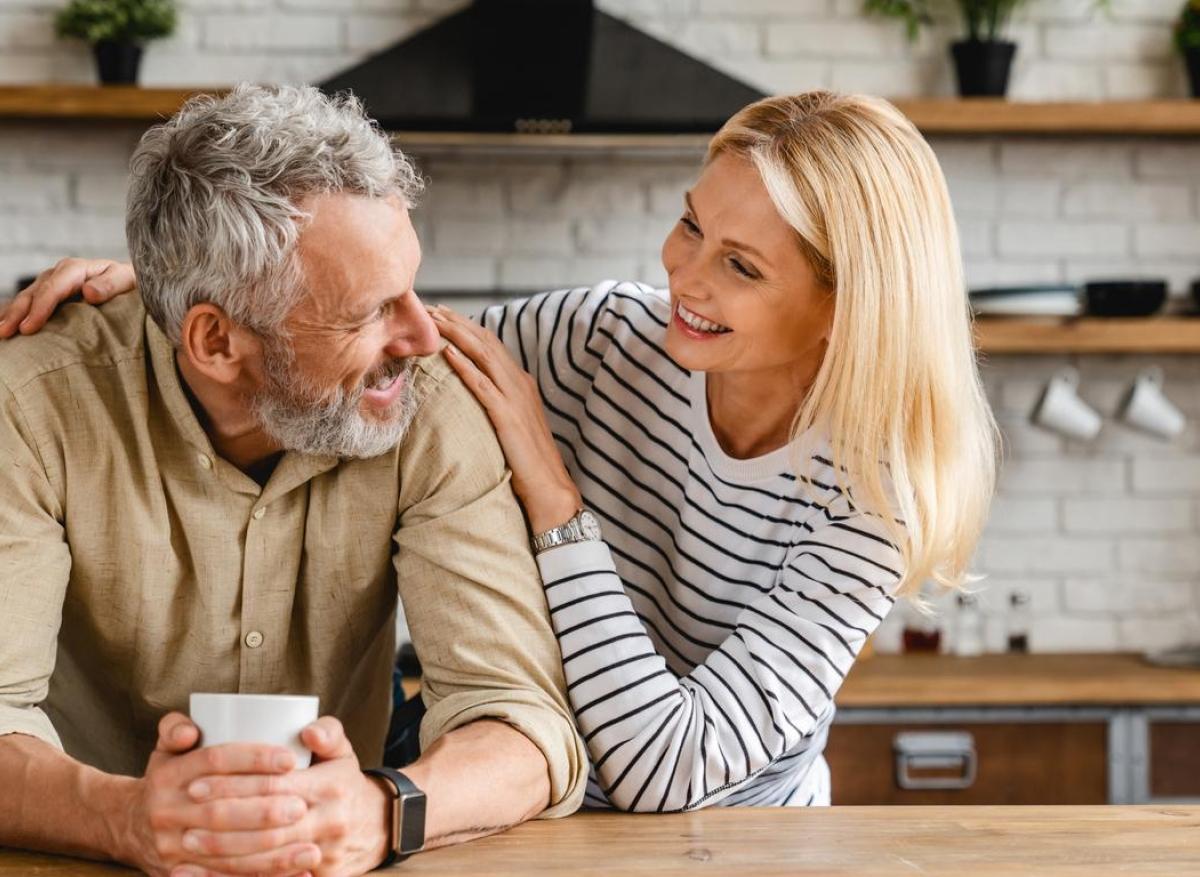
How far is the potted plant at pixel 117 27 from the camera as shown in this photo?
10.8 feet

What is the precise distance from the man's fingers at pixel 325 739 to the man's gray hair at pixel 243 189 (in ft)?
1.56

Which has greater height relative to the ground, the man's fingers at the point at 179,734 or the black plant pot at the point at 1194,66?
the black plant pot at the point at 1194,66

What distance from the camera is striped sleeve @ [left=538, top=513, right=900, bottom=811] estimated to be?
142 centimetres

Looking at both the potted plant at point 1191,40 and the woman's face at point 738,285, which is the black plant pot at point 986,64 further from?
the woman's face at point 738,285

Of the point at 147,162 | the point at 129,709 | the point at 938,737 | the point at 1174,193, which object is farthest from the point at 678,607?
the point at 1174,193

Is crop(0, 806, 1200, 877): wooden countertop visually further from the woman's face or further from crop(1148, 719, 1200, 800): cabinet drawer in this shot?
crop(1148, 719, 1200, 800): cabinet drawer

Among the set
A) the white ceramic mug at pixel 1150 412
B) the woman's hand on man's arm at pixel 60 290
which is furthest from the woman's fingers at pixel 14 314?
the white ceramic mug at pixel 1150 412

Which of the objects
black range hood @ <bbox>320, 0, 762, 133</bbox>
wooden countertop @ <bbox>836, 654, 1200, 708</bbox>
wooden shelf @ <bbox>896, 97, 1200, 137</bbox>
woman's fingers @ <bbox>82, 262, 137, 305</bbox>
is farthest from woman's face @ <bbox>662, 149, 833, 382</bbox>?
wooden shelf @ <bbox>896, 97, 1200, 137</bbox>

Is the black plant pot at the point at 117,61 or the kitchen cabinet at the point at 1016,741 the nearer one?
the kitchen cabinet at the point at 1016,741

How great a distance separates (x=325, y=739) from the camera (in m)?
1.09

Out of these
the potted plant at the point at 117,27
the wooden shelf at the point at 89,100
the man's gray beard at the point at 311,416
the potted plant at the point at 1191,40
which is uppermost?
the potted plant at the point at 1191,40

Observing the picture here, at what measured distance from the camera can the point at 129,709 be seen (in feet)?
5.16

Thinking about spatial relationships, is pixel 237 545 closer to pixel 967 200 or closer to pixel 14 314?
pixel 14 314

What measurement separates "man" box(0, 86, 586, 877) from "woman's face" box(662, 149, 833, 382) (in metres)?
0.29
